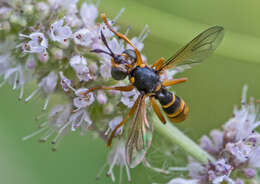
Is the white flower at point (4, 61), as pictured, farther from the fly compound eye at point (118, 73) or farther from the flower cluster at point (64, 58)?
the fly compound eye at point (118, 73)

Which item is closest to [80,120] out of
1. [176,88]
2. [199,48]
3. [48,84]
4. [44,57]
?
[48,84]

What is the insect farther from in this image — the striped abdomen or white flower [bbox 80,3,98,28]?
white flower [bbox 80,3,98,28]

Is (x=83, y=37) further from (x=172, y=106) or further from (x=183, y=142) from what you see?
(x=183, y=142)

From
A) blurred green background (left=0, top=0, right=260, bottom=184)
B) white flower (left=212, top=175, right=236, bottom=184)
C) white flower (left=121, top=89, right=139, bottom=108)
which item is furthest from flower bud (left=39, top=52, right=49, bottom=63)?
white flower (left=212, top=175, right=236, bottom=184)

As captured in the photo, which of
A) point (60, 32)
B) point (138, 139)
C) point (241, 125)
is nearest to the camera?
point (138, 139)

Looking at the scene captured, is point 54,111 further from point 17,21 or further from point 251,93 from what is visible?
point 251,93

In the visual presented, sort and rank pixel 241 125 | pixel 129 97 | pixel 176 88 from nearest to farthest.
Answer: pixel 129 97 < pixel 241 125 < pixel 176 88

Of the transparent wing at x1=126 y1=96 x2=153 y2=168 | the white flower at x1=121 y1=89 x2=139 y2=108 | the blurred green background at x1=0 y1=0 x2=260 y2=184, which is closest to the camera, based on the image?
the transparent wing at x1=126 y1=96 x2=153 y2=168
